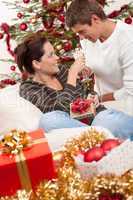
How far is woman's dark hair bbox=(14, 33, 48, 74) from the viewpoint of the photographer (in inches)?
105

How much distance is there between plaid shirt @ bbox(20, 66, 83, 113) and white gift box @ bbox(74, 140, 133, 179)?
1374 millimetres

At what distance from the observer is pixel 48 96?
265 centimetres

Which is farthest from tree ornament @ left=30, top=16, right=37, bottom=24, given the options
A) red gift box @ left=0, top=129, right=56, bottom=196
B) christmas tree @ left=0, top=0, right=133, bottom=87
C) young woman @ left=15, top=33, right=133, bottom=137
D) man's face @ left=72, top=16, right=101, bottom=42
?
red gift box @ left=0, top=129, right=56, bottom=196

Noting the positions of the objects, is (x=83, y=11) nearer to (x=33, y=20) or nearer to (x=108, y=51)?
(x=108, y=51)

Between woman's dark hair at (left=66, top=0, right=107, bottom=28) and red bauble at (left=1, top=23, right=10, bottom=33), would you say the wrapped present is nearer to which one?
woman's dark hair at (left=66, top=0, right=107, bottom=28)

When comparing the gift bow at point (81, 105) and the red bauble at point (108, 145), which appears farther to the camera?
the gift bow at point (81, 105)

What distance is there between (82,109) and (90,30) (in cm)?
45

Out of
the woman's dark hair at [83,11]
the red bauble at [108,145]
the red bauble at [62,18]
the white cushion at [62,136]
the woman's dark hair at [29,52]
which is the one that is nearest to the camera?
the red bauble at [108,145]

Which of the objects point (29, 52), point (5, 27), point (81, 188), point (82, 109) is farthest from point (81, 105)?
point (5, 27)

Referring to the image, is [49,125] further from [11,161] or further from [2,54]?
[2,54]

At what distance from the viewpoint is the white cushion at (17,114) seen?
2.58m

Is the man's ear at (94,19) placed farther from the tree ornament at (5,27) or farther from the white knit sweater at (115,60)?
the tree ornament at (5,27)

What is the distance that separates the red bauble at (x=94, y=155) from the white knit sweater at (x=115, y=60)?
1300 mm

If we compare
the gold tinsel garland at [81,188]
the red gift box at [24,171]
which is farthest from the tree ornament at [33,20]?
the gold tinsel garland at [81,188]
